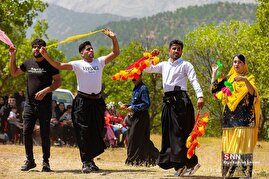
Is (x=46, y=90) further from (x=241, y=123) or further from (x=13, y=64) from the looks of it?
(x=241, y=123)

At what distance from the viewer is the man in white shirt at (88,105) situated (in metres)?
10.3

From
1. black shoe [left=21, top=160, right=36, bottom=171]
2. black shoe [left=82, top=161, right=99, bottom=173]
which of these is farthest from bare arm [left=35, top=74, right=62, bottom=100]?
black shoe [left=82, top=161, right=99, bottom=173]

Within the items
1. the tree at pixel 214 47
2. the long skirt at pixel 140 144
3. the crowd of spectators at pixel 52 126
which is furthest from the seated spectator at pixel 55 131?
the tree at pixel 214 47

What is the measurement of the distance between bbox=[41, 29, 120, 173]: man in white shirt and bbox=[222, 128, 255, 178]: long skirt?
2370 mm

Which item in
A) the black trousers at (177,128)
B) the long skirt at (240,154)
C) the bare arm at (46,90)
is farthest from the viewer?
the bare arm at (46,90)

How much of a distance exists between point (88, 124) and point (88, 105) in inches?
12.7

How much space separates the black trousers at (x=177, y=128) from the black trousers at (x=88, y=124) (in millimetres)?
1259

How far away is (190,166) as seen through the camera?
387 inches

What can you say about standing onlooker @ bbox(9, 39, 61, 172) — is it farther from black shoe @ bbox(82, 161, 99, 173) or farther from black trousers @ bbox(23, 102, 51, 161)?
black shoe @ bbox(82, 161, 99, 173)

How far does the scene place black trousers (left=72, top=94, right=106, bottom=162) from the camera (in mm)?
10406

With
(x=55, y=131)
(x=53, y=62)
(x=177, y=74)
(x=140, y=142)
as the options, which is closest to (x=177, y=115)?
(x=177, y=74)

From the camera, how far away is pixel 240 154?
920cm

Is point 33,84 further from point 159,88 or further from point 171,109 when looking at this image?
point 159,88

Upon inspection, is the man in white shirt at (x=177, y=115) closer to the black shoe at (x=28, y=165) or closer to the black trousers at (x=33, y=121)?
the black trousers at (x=33, y=121)
